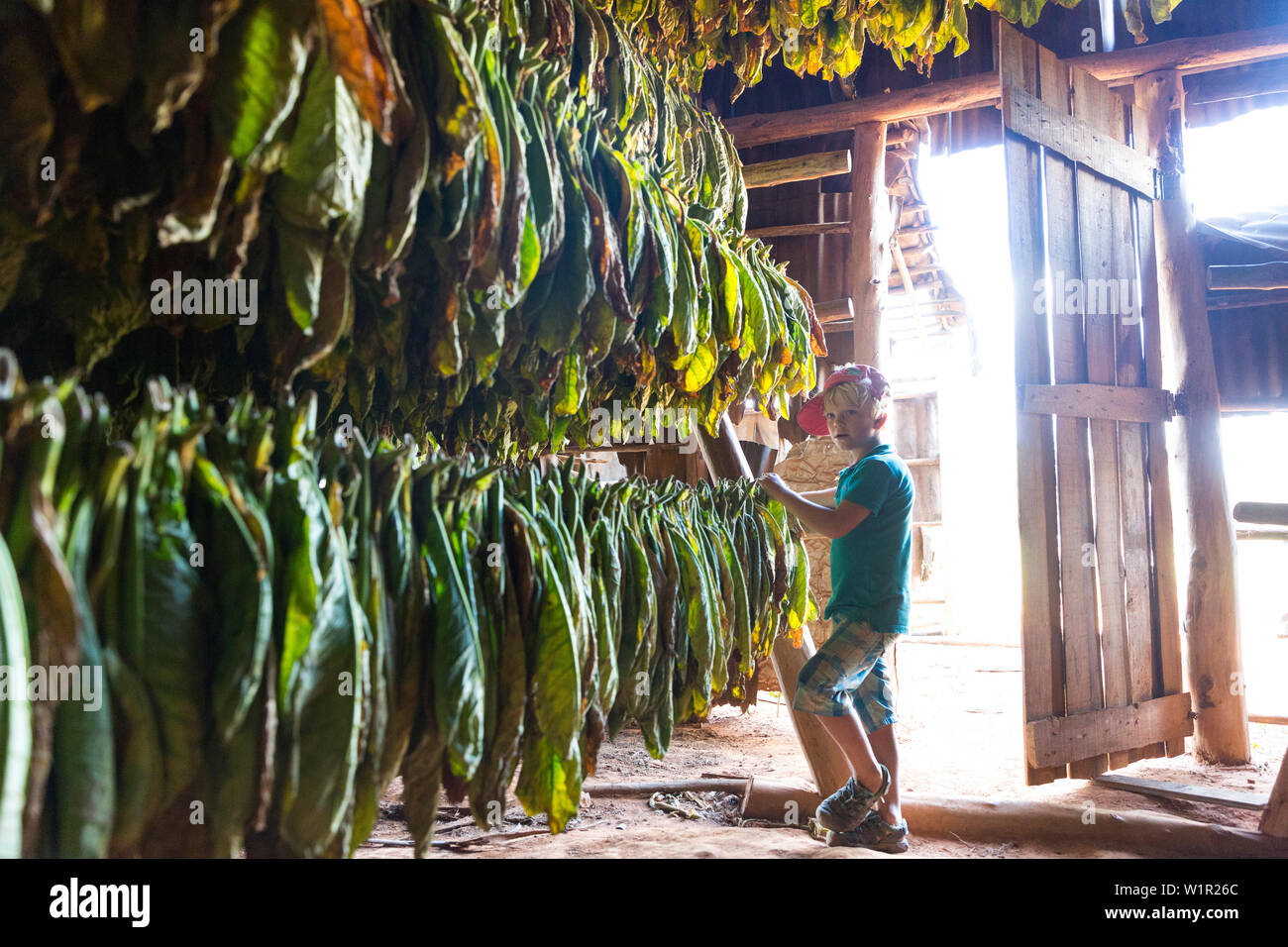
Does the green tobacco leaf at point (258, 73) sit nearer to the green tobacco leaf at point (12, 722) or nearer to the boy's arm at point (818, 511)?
the green tobacco leaf at point (12, 722)

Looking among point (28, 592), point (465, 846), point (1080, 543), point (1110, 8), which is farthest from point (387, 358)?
point (1110, 8)

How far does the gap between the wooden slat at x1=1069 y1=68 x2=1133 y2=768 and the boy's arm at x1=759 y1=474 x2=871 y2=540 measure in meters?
2.30

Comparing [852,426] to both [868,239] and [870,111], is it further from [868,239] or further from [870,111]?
[870,111]

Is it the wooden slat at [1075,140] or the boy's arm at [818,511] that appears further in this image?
the wooden slat at [1075,140]

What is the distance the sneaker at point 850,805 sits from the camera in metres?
3.37

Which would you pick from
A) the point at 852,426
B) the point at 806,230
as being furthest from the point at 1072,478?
the point at 806,230

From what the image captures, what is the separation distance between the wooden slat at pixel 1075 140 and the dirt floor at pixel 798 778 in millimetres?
3483

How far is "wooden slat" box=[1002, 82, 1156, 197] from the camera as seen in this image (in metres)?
4.67

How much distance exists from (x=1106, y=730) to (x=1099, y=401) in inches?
69.7

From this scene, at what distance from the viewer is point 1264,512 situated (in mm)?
3764

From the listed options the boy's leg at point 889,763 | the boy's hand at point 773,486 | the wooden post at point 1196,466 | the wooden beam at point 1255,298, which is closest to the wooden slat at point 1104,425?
the wooden post at point 1196,466

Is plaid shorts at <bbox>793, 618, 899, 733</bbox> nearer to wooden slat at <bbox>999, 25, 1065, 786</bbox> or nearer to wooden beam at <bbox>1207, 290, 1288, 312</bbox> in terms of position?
wooden slat at <bbox>999, 25, 1065, 786</bbox>

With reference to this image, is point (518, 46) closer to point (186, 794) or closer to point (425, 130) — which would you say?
point (425, 130)
